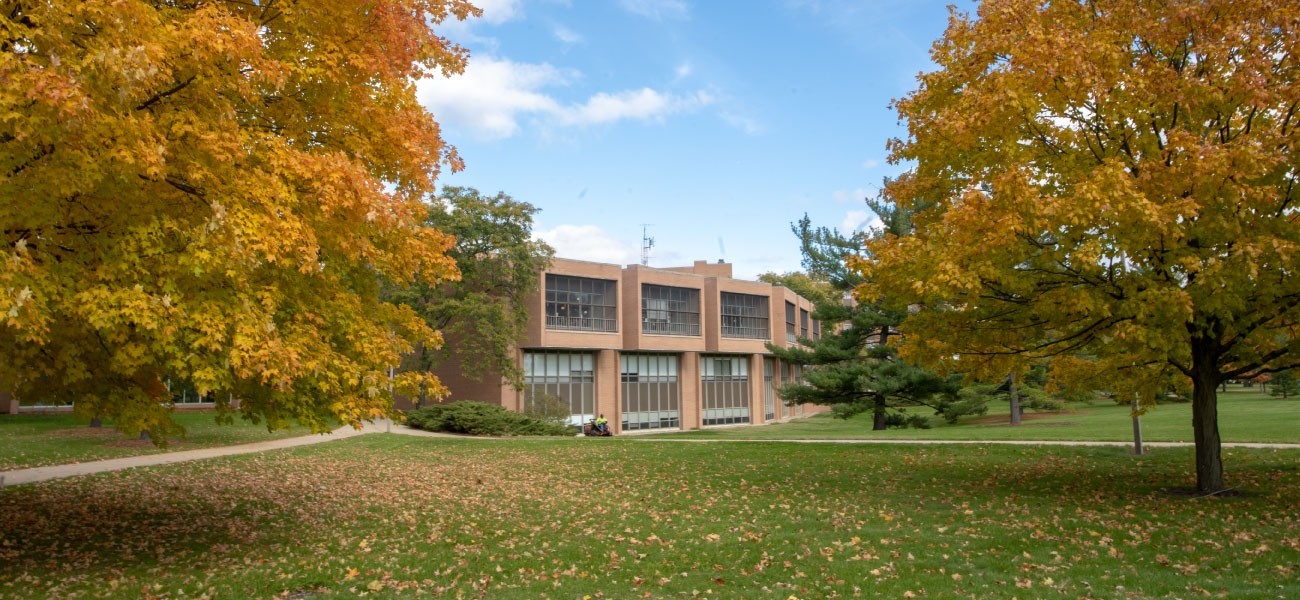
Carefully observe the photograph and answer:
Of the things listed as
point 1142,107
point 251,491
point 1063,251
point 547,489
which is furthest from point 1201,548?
point 251,491

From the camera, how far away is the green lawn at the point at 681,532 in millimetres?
8141

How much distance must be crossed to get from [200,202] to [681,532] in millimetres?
6431

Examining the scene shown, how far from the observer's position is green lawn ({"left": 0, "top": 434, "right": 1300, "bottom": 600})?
8141mm

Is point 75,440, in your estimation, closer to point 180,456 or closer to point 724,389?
point 180,456

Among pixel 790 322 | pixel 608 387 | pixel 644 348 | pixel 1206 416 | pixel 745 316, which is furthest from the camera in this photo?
pixel 790 322

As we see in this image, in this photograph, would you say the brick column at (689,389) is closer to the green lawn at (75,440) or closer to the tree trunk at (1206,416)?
the green lawn at (75,440)

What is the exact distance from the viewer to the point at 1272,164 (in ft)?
32.8

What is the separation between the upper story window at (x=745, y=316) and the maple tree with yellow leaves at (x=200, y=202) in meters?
44.1

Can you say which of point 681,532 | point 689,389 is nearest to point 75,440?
point 681,532

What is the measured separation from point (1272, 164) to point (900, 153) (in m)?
4.88

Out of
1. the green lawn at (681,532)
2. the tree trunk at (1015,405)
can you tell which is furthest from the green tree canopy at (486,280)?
the tree trunk at (1015,405)

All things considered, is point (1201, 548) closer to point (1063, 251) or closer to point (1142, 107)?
point (1063, 251)

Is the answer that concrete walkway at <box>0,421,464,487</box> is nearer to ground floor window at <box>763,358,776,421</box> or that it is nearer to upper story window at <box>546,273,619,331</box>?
upper story window at <box>546,273,619,331</box>

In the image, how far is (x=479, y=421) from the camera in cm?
3312
